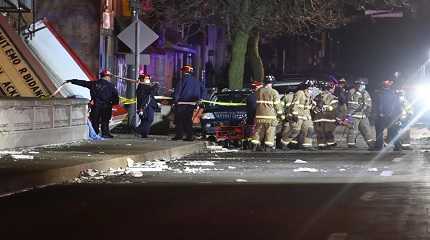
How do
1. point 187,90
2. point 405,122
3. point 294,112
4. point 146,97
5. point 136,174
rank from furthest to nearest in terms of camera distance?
point 146,97 < point 405,122 < point 187,90 < point 294,112 < point 136,174

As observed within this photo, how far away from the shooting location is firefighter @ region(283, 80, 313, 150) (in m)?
21.2

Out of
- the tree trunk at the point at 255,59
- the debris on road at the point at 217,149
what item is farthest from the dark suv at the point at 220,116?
the tree trunk at the point at 255,59

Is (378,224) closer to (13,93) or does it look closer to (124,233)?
(124,233)

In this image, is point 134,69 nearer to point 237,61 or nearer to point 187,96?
point 187,96

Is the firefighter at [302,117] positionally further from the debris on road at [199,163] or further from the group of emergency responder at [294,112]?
the debris on road at [199,163]

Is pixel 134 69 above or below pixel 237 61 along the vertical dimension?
below

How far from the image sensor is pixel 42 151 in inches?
667

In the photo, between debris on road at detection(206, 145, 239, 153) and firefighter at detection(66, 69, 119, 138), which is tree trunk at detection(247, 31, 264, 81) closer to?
debris on road at detection(206, 145, 239, 153)

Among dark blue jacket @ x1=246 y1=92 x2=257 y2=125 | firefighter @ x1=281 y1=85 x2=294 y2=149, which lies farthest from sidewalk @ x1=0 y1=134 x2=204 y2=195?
firefighter @ x1=281 y1=85 x2=294 y2=149

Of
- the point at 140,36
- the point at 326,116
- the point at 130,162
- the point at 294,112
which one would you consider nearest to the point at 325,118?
the point at 326,116

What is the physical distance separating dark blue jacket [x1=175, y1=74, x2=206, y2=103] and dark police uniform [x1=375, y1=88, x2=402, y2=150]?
455 cm

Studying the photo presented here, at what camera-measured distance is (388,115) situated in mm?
21578

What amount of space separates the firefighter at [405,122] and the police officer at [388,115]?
0.13 meters

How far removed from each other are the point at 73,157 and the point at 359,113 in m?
8.82
